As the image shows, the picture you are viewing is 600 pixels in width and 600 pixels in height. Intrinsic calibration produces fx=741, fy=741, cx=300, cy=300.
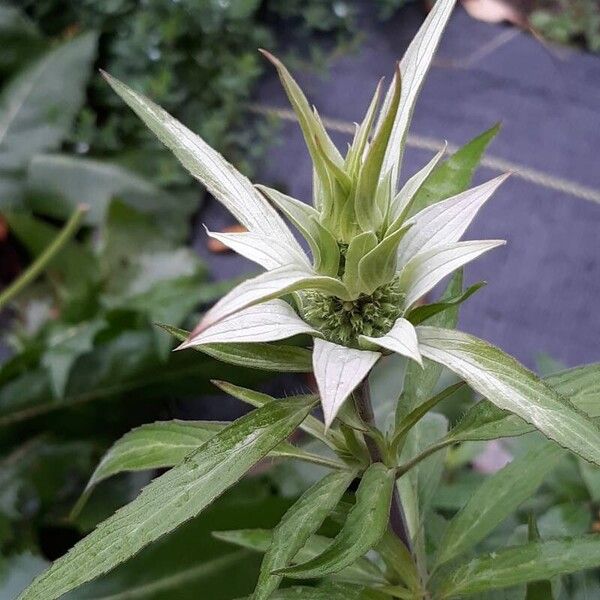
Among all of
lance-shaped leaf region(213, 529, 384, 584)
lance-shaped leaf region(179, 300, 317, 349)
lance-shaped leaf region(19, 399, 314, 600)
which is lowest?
lance-shaped leaf region(213, 529, 384, 584)

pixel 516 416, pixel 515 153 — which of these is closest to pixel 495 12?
pixel 515 153

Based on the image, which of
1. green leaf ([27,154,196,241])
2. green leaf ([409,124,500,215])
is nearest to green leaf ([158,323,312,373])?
green leaf ([409,124,500,215])

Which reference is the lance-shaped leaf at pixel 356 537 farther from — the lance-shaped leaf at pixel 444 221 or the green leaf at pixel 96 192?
the green leaf at pixel 96 192

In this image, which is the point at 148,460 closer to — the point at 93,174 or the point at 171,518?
the point at 171,518


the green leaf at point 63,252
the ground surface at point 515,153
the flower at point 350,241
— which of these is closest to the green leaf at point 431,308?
the flower at point 350,241

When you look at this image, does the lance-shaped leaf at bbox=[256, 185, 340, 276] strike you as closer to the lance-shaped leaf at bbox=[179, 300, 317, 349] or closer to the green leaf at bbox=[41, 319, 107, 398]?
the lance-shaped leaf at bbox=[179, 300, 317, 349]
